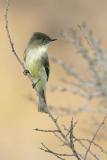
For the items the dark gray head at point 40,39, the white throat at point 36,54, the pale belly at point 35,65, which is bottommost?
the pale belly at point 35,65

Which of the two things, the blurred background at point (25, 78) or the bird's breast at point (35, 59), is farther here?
the blurred background at point (25, 78)

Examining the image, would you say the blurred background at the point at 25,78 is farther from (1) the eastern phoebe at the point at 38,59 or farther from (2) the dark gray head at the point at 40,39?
(2) the dark gray head at the point at 40,39

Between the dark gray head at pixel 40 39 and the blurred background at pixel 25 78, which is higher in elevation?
the dark gray head at pixel 40 39

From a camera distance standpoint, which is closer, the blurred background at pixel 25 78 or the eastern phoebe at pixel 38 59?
the eastern phoebe at pixel 38 59

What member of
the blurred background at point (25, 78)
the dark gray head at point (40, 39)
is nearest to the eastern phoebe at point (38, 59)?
the dark gray head at point (40, 39)

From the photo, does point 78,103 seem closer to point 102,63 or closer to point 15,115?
point 15,115

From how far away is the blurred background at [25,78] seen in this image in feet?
45.1

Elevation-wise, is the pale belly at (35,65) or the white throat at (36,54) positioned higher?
the white throat at (36,54)

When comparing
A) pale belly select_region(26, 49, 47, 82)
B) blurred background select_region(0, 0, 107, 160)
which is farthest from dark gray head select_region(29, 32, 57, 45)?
blurred background select_region(0, 0, 107, 160)

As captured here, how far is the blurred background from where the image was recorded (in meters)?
13.8

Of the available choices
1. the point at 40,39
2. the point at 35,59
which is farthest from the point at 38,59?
the point at 40,39

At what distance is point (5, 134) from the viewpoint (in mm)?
14102

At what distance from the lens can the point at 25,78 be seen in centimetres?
1530

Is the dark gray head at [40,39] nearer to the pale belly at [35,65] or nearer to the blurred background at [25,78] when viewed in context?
the pale belly at [35,65]
